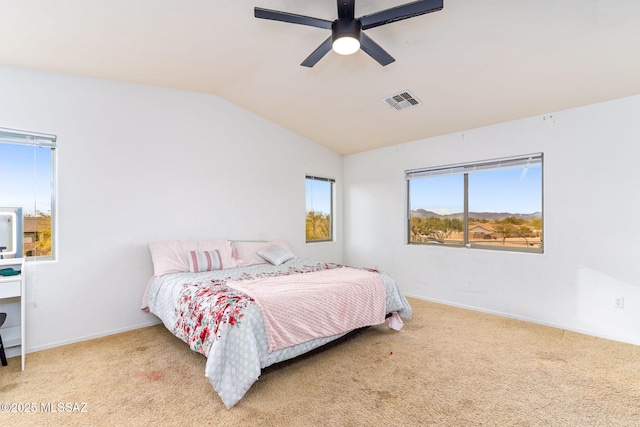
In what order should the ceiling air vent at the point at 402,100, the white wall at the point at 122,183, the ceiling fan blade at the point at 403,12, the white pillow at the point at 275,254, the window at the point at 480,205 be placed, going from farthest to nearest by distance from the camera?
the white pillow at the point at 275,254
the window at the point at 480,205
the ceiling air vent at the point at 402,100
the white wall at the point at 122,183
the ceiling fan blade at the point at 403,12

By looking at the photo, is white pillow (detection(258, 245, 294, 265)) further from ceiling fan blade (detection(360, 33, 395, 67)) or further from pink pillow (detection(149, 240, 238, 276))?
ceiling fan blade (detection(360, 33, 395, 67))

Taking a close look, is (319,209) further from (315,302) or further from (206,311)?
(206,311)

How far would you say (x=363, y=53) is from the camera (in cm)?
283

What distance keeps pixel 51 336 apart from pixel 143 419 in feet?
6.01

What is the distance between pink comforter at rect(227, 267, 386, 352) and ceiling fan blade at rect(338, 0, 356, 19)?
201 centimetres

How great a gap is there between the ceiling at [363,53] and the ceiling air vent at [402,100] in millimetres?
82

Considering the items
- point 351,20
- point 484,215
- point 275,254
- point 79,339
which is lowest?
point 79,339

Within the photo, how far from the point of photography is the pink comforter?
227cm

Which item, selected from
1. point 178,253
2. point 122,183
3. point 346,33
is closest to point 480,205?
point 346,33

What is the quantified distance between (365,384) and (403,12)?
2.51 meters

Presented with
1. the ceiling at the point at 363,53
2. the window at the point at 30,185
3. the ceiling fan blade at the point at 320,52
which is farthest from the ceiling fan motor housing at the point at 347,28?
the window at the point at 30,185

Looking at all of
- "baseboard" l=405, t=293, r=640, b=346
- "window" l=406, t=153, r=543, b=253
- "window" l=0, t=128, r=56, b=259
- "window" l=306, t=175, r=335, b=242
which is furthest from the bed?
"window" l=406, t=153, r=543, b=253

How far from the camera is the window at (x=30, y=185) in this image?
2832 millimetres

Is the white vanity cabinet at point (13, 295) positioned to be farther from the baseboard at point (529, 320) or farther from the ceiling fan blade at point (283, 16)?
the baseboard at point (529, 320)
